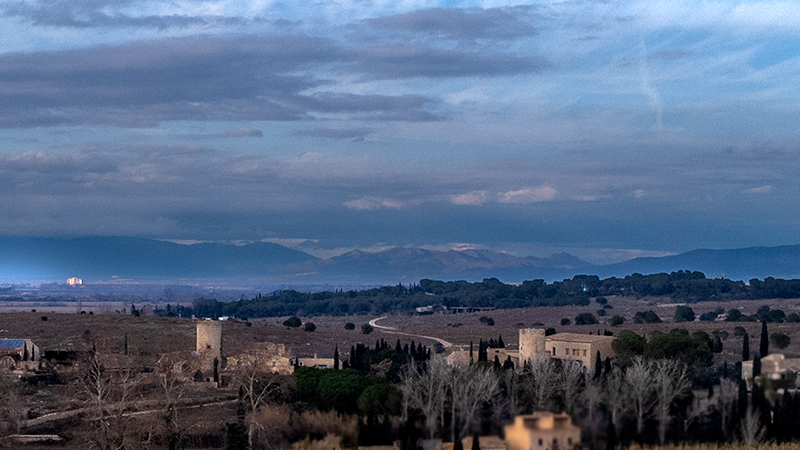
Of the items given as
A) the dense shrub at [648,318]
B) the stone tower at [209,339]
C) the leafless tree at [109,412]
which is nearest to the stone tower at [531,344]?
the stone tower at [209,339]

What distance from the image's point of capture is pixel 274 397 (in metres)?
52.1

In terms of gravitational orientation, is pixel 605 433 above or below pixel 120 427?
above

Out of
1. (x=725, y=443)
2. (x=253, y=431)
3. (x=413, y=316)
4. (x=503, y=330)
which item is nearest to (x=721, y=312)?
(x=503, y=330)

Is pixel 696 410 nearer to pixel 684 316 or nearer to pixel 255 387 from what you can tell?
pixel 255 387

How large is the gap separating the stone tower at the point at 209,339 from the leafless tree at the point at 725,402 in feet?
171

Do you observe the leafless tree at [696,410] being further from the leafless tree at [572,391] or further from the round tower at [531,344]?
the round tower at [531,344]

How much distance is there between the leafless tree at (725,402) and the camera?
1794cm

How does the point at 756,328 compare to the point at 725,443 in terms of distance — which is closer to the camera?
the point at 725,443

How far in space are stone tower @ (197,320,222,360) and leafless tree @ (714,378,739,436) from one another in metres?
52.3

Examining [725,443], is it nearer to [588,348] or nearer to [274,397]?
[274,397]

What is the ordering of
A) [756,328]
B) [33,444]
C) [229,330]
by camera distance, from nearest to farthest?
[33,444] < [756,328] < [229,330]

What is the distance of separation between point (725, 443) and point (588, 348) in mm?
50959

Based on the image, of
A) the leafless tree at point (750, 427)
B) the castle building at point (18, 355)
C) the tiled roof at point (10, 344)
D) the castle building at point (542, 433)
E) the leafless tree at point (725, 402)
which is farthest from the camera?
the tiled roof at point (10, 344)

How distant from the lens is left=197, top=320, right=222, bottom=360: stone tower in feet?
223
